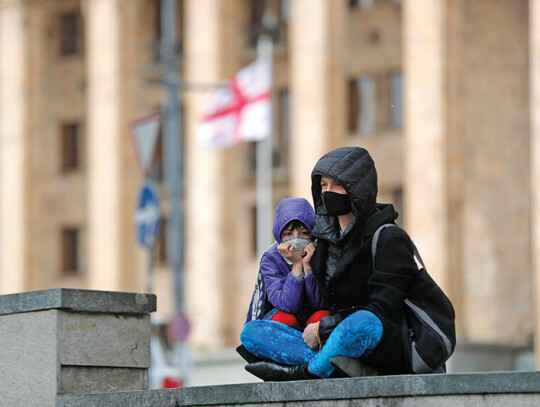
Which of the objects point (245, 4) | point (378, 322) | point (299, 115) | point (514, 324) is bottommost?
point (514, 324)

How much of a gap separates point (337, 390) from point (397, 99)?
31769 mm

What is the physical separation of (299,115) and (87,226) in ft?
38.6

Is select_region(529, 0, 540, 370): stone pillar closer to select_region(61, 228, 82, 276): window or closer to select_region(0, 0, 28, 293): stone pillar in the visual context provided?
select_region(0, 0, 28, 293): stone pillar

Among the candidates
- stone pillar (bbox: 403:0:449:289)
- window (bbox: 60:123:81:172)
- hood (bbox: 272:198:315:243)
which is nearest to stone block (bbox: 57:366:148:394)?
hood (bbox: 272:198:315:243)

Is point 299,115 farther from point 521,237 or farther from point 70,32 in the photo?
point 70,32

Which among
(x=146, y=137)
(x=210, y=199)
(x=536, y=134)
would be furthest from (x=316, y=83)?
(x=146, y=137)

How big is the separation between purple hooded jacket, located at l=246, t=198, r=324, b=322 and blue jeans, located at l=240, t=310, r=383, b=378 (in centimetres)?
16

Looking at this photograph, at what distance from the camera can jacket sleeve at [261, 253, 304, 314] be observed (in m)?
6.85

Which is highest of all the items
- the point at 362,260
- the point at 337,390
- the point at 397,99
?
the point at 397,99

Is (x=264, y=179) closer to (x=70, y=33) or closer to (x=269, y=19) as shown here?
(x=269, y=19)

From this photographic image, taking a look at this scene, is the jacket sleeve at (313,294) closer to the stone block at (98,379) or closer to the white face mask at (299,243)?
the white face mask at (299,243)

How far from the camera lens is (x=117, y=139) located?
4034 cm

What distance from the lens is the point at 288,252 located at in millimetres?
6863

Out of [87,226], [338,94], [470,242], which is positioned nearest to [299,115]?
[338,94]
